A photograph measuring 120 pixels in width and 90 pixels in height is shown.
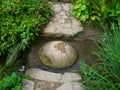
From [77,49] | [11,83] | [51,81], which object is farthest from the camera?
[77,49]

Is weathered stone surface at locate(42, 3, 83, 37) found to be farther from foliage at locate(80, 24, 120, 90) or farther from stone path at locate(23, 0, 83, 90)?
foliage at locate(80, 24, 120, 90)

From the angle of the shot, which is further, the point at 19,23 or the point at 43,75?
the point at 19,23

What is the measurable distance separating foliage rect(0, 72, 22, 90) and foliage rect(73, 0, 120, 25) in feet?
4.98

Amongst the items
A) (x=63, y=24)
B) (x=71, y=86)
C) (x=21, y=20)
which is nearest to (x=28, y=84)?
(x=71, y=86)

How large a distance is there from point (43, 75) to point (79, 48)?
755mm

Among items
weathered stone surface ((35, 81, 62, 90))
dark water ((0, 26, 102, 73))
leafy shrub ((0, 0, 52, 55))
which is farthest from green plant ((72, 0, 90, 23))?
weathered stone surface ((35, 81, 62, 90))

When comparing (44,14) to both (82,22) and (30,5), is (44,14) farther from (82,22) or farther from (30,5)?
(82,22)

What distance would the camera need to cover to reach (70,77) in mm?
3590

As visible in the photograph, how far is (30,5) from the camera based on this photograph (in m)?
4.21

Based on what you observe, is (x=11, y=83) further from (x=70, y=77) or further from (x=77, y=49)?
(x=77, y=49)

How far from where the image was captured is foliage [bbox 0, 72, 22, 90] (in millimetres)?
3392

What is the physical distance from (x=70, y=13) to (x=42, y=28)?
0.66m

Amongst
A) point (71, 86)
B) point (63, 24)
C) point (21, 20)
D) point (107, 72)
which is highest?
point (21, 20)

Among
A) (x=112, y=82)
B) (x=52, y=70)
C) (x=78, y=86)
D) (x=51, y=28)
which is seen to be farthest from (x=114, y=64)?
(x=51, y=28)
